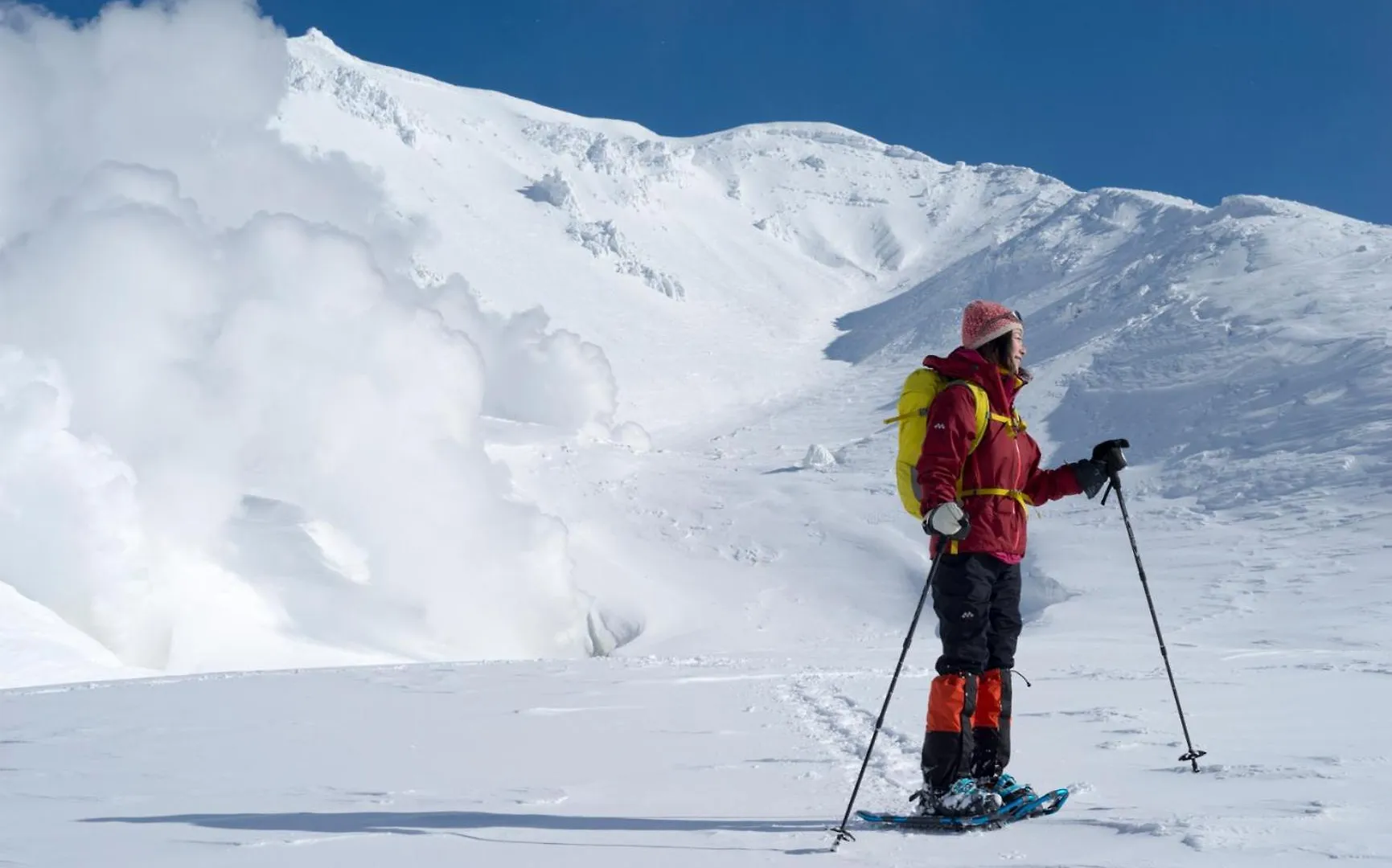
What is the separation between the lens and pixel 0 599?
1627cm

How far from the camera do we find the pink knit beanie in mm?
4539

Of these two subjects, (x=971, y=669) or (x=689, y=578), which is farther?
(x=689, y=578)

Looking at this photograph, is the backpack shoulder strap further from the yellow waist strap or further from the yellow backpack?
the yellow waist strap

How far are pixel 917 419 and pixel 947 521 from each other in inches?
21.1

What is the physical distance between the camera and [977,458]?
175 inches

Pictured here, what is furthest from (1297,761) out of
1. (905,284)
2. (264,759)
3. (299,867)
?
(905,284)

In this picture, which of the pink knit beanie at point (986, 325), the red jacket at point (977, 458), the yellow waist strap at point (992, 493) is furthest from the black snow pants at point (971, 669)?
the pink knit beanie at point (986, 325)

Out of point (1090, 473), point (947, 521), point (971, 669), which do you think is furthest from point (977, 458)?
point (971, 669)

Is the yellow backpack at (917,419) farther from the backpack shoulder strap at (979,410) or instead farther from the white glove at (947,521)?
the white glove at (947,521)

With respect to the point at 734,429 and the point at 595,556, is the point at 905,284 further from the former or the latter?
the point at 595,556

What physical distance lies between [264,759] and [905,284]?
8906 cm

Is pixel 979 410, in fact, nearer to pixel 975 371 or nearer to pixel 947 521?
pixel 975 371

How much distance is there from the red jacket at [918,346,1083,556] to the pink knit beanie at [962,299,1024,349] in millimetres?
52

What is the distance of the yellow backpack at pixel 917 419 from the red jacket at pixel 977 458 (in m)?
0.04
